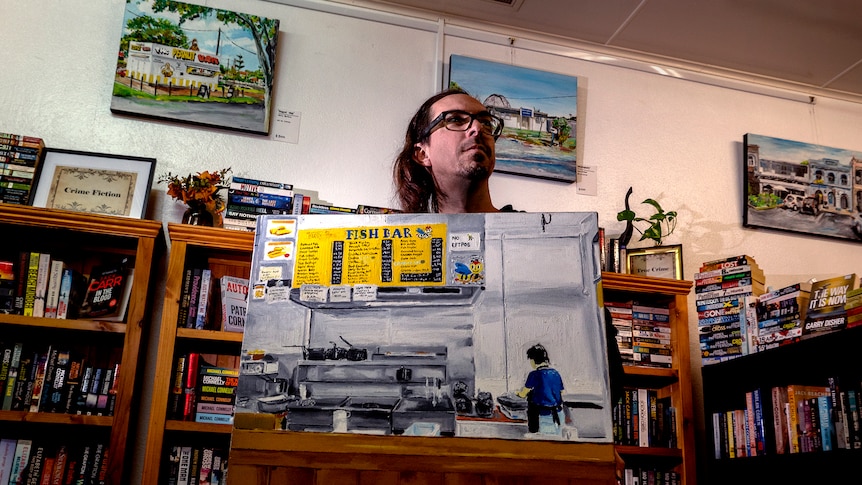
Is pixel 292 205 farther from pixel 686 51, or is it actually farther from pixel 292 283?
pixel 686 51

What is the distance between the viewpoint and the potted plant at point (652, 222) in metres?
3.12

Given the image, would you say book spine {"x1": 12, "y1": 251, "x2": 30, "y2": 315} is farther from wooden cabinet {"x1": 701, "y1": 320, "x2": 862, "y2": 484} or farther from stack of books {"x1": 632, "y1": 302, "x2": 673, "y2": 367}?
wooden cabinet {"x1": 701, "y1": 320, "x2": 862, "y2": 484}

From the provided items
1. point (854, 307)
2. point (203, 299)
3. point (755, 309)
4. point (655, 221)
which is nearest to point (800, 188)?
point (655, 221)

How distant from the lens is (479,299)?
128 centimetres

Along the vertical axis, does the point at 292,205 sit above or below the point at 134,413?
above

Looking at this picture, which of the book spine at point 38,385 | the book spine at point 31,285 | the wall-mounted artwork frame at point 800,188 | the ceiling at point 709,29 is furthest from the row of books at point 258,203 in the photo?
the wall-mounted artwork frame at point 800,188

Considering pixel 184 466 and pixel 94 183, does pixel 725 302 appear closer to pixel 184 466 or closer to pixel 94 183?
pixel 184 466

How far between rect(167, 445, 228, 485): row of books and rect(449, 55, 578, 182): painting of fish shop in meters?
1.65

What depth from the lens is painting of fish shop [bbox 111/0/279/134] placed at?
2.94m

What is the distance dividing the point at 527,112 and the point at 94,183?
6.07 ft

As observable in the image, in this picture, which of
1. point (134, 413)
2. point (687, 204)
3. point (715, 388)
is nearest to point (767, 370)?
point (715, 388)

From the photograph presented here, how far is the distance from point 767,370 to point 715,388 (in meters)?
0.30

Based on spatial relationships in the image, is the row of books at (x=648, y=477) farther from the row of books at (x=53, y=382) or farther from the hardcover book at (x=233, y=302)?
the row of books at (x=53, y=382)

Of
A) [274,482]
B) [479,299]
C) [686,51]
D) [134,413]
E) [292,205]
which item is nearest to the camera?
[274,482]
